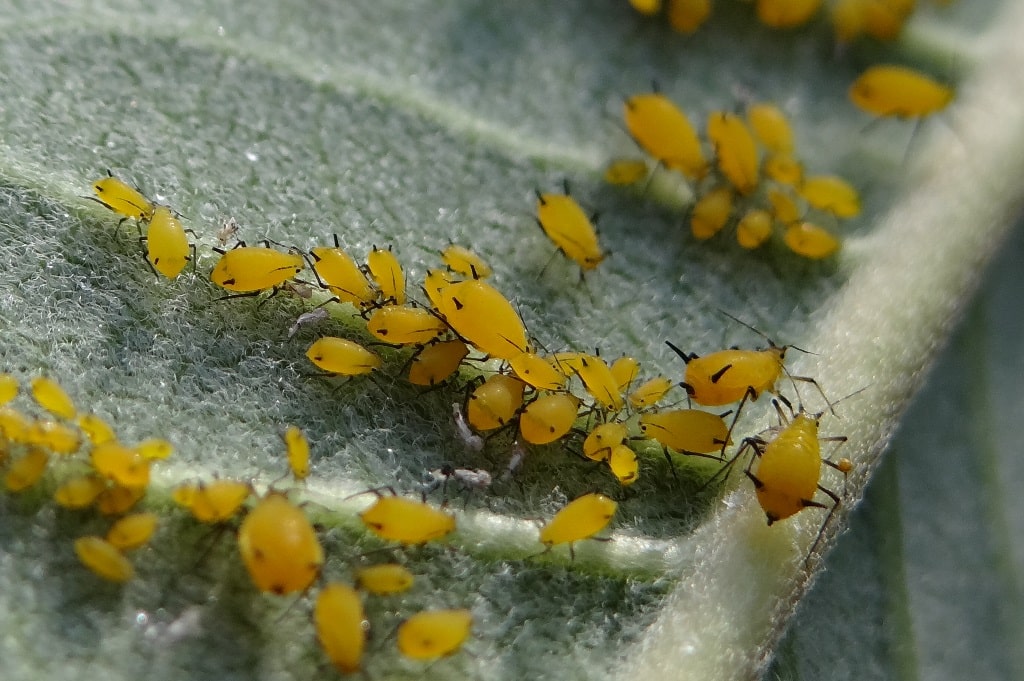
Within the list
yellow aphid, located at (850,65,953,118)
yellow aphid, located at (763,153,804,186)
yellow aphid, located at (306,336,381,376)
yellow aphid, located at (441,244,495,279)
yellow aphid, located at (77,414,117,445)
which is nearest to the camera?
yellow aphid, located at (77,414,117,445)

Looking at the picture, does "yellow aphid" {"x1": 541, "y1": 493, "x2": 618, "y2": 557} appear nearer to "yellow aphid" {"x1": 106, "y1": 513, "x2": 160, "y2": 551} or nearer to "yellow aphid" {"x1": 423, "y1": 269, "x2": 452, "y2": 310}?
"yellow aphid" {"x1": 423, "y1": 269, "x2": 452, "y2": 310}

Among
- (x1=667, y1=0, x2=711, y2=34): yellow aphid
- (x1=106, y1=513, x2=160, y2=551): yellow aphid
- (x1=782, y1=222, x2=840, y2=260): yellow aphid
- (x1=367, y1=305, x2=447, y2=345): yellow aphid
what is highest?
(x1=667, y1=0, x2=711, y2=34): yellow aphid

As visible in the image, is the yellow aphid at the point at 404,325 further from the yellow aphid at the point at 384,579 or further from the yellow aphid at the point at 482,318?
the yellow aphid at the point at 384,579

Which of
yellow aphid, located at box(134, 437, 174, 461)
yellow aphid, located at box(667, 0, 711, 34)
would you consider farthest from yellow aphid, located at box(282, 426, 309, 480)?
yellow aphid, located at box(667, 0, 711, 34)

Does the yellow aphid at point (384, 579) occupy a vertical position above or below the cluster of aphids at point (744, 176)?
below

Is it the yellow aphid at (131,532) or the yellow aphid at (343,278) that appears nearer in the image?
the yellow aphid at (131,532)

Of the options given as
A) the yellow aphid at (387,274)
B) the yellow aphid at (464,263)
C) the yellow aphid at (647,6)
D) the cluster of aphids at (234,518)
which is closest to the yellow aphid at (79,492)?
the cluster of aphids at (234,518)
